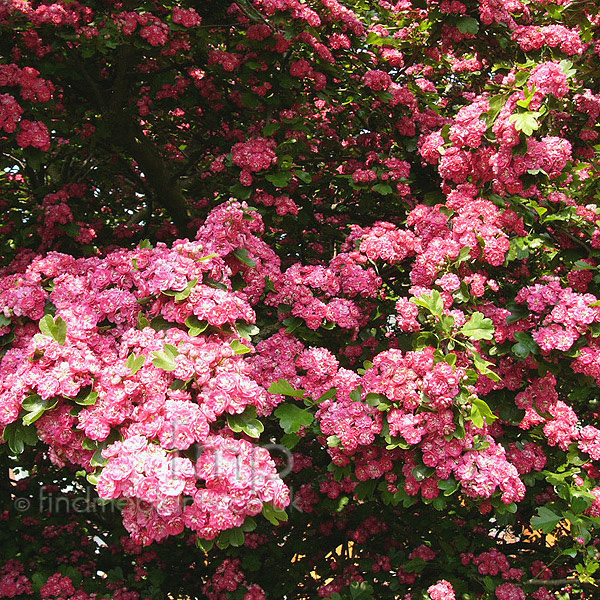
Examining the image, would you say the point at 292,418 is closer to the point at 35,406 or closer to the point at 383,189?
the point at 35,406

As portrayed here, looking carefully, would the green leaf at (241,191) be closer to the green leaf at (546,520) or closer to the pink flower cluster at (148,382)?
the pink flower cluster at (148,382)

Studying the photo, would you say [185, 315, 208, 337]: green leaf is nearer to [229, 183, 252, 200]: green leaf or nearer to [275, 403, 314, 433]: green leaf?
[275, 403, 314, 433]: green leaf

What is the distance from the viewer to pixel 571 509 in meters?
2.96

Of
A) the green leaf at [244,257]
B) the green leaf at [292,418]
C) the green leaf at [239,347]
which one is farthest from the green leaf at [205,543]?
the green leaf at [244,257]

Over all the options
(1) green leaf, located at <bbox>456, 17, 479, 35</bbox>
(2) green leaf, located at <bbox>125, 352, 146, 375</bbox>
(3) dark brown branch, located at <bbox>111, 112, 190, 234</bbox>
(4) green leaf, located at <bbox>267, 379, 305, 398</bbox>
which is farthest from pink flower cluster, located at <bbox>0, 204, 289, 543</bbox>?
(1) green leaf, located at <bbox>456, 17, 479, 35</bbox>

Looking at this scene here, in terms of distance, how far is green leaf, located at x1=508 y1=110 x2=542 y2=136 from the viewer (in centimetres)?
266

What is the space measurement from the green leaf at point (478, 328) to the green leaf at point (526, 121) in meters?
0.83

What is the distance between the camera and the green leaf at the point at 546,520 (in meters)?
2.90

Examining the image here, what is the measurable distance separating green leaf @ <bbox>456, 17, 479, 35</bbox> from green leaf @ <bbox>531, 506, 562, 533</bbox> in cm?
266

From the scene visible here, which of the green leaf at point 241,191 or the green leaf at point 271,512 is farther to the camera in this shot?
the green leaf at point 241,191

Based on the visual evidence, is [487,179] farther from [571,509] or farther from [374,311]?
[571,509]

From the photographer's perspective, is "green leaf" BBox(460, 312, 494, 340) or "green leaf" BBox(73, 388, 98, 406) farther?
"green leaf" BBox(460, 312, 494, 340)

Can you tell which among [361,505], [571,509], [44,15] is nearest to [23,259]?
[44,15]

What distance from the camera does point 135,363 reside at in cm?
227
